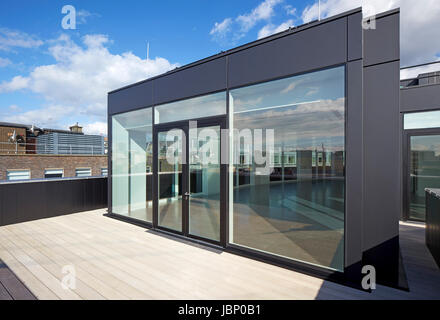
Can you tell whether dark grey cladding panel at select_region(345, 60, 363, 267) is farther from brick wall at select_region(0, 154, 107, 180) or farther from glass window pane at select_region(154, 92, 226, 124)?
brick wall at select_region(0, 154, 107, 180)

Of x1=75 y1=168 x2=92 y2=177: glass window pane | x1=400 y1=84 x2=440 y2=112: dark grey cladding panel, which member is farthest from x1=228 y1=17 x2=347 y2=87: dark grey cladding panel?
x1=75 y1=168 x2=92 y2=177: glass window pane

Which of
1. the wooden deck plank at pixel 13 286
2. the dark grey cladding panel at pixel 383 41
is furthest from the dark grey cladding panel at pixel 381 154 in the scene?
the wooden deck plank at pixel 13 286

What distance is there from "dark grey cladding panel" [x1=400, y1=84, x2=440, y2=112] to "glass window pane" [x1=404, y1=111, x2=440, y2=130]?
15cm

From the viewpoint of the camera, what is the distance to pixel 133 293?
2500 millimetres

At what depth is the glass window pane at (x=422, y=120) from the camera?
5316mm

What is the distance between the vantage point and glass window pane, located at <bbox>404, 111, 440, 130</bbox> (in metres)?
5.32

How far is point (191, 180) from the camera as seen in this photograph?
4.35m

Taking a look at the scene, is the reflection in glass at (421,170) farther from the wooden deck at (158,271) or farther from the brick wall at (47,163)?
the brick wall at (47,163)

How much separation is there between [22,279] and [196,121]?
346 centimetres

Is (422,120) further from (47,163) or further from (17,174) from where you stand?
(17,174)

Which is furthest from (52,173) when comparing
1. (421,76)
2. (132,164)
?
(421,76)

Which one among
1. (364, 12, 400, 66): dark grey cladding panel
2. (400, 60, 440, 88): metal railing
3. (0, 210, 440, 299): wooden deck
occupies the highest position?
(400, 60, 440, 88): metal railing

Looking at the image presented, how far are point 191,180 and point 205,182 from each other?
33cm
